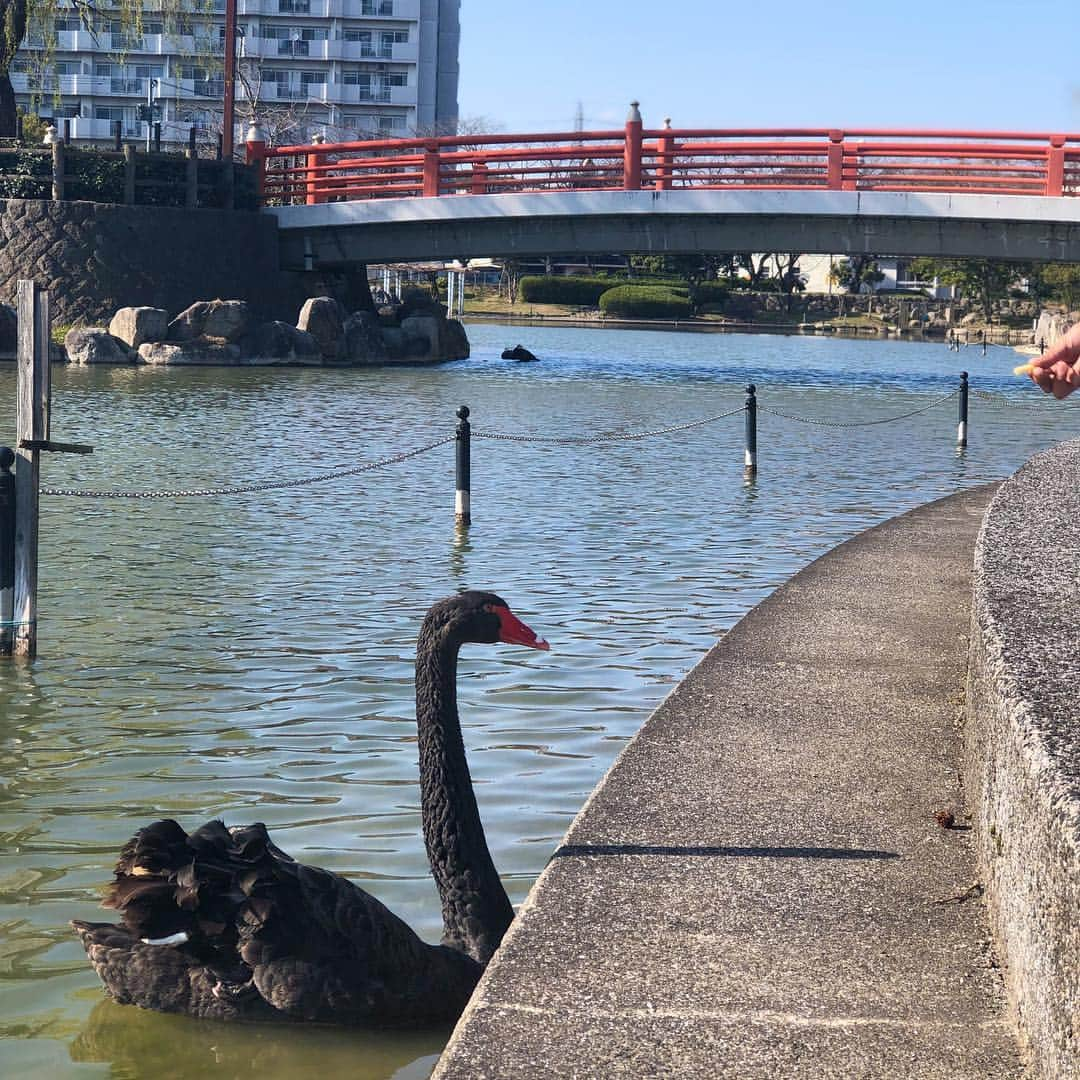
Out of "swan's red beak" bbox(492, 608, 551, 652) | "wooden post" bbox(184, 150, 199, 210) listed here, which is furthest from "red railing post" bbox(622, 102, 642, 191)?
"swan's red beak" bbox(492, 608, 551, 652)

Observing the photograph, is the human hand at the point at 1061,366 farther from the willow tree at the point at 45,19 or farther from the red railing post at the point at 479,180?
the willow tree at the point at 45,19

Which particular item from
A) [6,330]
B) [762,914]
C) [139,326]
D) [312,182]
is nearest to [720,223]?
[312,182]

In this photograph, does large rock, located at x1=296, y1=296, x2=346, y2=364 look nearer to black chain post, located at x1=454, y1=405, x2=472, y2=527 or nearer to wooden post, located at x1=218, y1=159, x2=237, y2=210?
wooden post, located at x1=218, y1=159, x2=237, y2=210

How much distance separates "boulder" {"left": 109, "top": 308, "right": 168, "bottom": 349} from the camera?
32500 millimetres

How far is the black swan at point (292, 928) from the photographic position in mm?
3908

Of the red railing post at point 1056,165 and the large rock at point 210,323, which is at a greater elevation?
the red railing post at point 1056,165

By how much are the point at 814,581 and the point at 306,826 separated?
13.8 feet

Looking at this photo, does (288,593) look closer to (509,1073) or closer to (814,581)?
(814,581)

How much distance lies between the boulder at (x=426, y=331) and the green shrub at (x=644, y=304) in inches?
1698

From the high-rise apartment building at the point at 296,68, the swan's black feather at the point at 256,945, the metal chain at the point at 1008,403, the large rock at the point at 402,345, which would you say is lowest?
the swan's black feather at the point at 256,945

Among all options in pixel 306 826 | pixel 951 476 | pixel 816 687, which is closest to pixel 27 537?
pixel 306 826

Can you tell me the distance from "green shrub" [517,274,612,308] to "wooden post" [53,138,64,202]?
52.5m

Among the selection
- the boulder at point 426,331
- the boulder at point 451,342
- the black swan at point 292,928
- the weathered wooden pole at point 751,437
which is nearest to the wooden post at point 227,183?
the boulder at point 426,331

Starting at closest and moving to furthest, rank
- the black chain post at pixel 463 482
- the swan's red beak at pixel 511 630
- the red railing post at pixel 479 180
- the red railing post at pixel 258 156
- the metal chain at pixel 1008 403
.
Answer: the swan's red beak at pixel 511 630, the black chain post at pixel 463 482, the metal chain at pixel 1008 403, the red railing post at pixel 479 180, the red railing post at pixel 258 156
